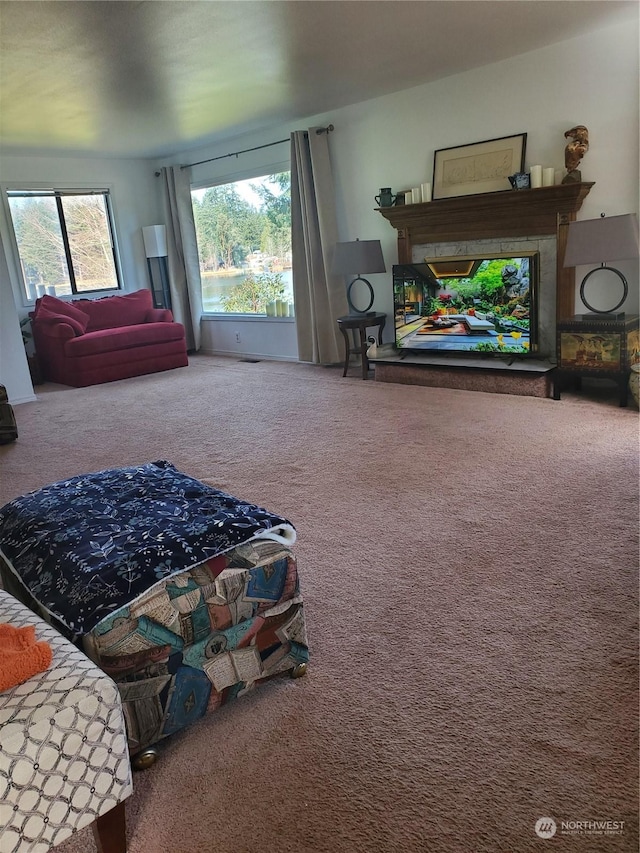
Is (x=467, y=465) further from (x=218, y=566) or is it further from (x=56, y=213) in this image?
(x=56, y=213)

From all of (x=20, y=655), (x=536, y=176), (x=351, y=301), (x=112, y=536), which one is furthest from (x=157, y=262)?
(x=20, y=655)

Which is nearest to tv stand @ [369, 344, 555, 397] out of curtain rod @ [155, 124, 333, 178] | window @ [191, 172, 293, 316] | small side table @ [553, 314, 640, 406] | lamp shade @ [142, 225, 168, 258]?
small side table @ [553, 314, 640, 406]

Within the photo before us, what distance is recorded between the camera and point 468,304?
510 cm

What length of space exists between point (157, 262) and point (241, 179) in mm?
1716

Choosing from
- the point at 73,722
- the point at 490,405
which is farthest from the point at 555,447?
the point at 73,722

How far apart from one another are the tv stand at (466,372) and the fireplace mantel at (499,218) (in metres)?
0.47

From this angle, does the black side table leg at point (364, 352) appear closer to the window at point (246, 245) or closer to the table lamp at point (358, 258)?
the table lamp at point (358, 258)

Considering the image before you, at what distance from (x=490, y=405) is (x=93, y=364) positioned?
4.01 m

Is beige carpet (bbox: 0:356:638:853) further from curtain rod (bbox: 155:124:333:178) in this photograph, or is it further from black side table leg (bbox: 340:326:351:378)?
curtain rod (bbox: 155:124:333:178)

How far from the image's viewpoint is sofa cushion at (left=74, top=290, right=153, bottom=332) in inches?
278

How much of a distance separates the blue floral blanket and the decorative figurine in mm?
3634

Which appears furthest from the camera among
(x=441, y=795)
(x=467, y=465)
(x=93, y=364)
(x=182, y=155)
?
(x=182, y=155)

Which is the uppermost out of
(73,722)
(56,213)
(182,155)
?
(182,155)

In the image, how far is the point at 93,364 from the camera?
6.46 meters
